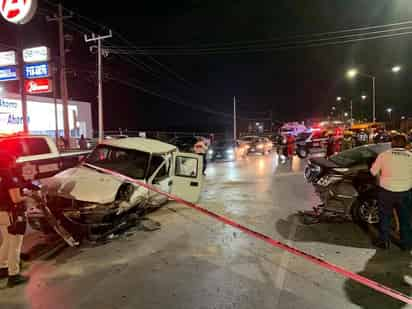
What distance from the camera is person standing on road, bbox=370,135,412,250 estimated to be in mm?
5309

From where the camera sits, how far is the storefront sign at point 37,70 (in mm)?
25064

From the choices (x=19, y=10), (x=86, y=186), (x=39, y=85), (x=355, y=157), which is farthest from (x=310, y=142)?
(x=86, y=186)

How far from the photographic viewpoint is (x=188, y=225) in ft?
23.4

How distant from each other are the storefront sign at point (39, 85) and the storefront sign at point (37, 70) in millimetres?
323

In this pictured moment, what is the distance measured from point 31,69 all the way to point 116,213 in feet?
79.3

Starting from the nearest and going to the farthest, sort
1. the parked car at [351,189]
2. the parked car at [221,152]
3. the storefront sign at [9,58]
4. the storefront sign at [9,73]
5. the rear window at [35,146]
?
the parked car at [351,189] → the rear window at [35,146] → the parked car at [221,152] → the storefront sign at [9,73] → the storefront sign at [9,58]

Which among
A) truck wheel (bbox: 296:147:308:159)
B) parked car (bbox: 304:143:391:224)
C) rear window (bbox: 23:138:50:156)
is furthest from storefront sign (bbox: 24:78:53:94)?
parked car (bbox: 304:143:391:224)

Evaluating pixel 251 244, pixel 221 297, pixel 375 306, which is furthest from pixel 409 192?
pixel 221 297

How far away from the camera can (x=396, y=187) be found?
532 centimetres

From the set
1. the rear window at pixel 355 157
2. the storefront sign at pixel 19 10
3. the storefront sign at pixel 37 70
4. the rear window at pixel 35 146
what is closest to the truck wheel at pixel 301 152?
the rear window at pixel 355 157

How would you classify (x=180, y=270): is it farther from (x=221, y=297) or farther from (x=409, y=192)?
(x=409, y=192)

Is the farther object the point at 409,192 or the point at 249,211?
the point at 249,211

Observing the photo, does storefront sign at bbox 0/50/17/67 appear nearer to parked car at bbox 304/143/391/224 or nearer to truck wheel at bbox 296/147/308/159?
truck wheel at bbox 296/147/308/159

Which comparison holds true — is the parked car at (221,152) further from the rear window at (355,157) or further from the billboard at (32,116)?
the billboard at (32,116)
